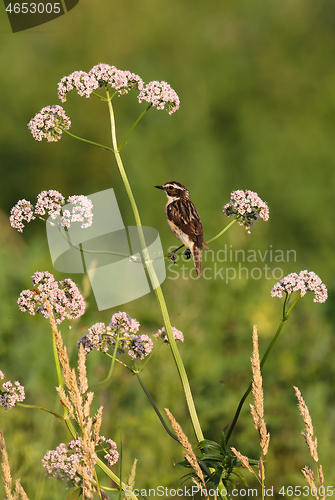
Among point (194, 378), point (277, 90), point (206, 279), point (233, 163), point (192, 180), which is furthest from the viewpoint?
point (277, 90)

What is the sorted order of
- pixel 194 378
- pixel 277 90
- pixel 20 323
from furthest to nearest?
1. pixel 277 90
2. pixel 20 323
3. pixel 194 378

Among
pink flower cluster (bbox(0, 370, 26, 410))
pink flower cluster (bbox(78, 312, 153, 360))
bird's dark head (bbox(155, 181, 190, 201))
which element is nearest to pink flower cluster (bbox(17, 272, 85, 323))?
pink flower cluster (bbox(78, 312, 153, 360))

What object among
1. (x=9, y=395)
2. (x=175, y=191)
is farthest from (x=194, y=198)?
(x=9, y=395)

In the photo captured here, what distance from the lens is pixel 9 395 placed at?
238 centimetres

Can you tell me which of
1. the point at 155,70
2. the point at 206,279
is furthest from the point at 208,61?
the point at 206,279

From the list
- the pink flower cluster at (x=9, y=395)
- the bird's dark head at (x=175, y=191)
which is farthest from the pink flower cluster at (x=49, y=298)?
the bird's dark head at (x=175, y=191)

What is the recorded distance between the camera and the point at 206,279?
6258mm

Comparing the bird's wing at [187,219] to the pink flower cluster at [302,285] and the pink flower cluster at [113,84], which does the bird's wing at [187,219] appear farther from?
the pink flower cluster at [113,84]

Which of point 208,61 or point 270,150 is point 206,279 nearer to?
point 270,150

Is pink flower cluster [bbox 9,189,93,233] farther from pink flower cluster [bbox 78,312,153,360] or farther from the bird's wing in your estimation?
the bird's wing

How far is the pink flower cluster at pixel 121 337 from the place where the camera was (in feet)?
8.79

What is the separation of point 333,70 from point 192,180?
4374 millimetres

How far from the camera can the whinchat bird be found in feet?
10.7

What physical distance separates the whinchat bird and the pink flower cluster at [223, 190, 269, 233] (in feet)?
1.13
